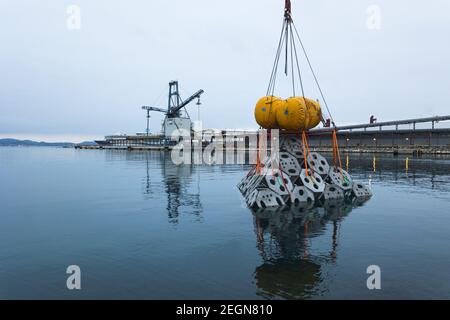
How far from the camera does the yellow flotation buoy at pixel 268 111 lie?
24.0 metres

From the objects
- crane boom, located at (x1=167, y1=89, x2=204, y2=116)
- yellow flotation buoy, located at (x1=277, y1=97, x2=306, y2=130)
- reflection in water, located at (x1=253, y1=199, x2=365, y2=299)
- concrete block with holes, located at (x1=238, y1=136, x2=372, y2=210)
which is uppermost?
crane boom, located at (x1=167, y1=89, x2=204, y2=116)

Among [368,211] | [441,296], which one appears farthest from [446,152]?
[441,296]

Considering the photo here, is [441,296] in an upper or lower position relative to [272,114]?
lower

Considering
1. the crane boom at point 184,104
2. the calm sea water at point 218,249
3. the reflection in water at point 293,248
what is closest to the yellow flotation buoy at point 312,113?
the reflection in water at point 293,248

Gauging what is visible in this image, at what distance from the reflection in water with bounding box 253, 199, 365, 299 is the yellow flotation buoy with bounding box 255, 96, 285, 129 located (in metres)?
6.63

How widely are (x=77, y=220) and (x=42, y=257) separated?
614 centimetres

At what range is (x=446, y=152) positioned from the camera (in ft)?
309

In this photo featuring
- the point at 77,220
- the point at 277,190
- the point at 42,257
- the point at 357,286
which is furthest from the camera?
the point at 277,190

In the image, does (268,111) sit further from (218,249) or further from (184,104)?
(184,104)

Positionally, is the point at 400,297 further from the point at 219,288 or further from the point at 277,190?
the point at 277,190

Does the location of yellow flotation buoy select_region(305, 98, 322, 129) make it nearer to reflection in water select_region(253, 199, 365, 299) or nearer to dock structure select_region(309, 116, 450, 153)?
reflection in water select_region(253, 199, 365, 299)

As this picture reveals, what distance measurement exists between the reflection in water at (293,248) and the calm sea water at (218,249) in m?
0.04

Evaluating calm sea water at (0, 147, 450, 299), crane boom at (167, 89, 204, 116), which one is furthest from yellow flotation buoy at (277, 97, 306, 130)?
crane boom at (167, 89, 204, 116)

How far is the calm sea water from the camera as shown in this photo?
9797 mm
